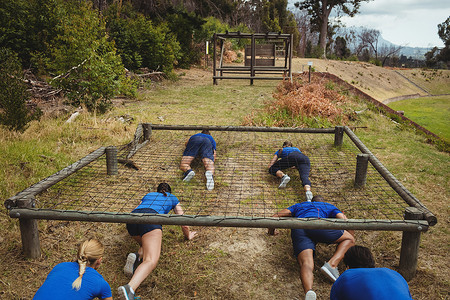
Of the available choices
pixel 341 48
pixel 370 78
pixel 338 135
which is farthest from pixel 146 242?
pixel 341 48

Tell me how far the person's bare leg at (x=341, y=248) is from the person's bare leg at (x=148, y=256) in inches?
68.1

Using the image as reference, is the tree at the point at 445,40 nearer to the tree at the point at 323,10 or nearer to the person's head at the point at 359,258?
the tree at the point at 323,10

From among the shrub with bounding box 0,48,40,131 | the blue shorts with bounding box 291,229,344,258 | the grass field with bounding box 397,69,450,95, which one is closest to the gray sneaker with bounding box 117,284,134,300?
the blue shorts with bounding box 291,229,344,258

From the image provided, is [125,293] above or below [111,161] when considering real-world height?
below

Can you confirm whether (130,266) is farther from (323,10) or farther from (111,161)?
(323,10)

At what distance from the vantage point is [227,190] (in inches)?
212

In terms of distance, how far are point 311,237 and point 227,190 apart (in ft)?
6.64

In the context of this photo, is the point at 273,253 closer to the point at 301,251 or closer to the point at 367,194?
the point at 301,251

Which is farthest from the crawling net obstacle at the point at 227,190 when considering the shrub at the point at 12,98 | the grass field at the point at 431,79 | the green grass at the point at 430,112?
the grass field at the point at 431,79

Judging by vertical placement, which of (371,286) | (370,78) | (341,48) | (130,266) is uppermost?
(341,48)

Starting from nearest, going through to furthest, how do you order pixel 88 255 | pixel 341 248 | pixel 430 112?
1. pixel 88 255
2. pixel 341 248
3. pixel 430 112

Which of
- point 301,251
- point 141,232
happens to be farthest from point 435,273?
point 141,232

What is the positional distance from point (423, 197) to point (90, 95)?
778 cm

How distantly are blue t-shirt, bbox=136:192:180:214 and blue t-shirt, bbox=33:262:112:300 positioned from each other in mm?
1151
